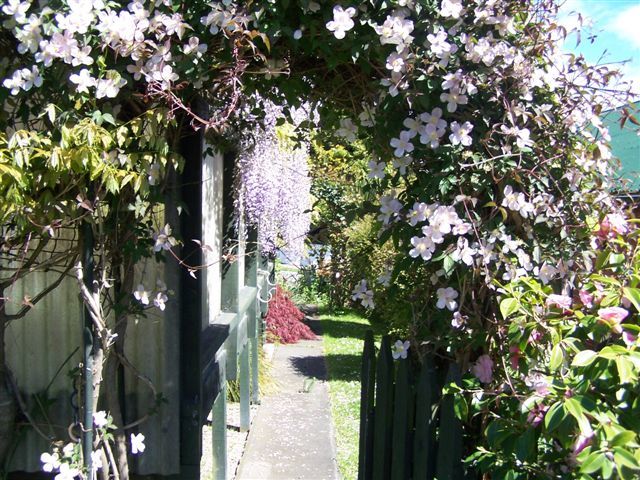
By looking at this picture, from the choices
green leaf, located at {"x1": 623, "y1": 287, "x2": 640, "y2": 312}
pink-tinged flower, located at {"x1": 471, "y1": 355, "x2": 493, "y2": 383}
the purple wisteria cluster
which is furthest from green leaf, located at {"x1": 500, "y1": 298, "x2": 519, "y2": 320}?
the purple wisteria cluster

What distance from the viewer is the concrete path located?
5.42 m

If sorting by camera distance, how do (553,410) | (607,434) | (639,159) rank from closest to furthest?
(607,434), (553,410), (639,159)

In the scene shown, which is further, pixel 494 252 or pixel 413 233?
pixel 413 233

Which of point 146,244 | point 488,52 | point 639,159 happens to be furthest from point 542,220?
point 639,159

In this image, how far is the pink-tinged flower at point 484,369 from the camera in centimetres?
219

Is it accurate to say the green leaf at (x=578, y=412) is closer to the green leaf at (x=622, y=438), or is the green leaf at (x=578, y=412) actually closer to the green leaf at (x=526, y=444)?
the green leaf at (x=622, y=438)

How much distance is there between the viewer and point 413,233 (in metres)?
2.21

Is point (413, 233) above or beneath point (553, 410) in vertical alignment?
above

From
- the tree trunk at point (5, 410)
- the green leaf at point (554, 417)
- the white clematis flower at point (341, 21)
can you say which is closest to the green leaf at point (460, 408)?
the green leaf at point (554, 417)

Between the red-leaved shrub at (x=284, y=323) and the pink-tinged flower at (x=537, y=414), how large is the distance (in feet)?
29.0

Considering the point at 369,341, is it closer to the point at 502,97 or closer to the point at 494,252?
the point at 494,252

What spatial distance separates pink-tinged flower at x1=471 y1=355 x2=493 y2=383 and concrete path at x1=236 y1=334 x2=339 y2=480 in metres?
3.39

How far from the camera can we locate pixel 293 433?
20.7 ft

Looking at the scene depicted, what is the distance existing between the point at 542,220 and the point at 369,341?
1274 mm
